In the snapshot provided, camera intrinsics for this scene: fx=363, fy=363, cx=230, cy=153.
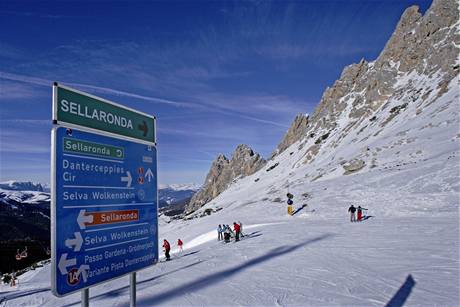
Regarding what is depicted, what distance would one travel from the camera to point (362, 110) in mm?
98562

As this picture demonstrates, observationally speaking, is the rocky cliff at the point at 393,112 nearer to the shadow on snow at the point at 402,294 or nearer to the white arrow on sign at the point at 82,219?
the shadow on snow at the point at 402,294

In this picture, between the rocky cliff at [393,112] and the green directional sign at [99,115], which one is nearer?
the green directional sign at [99,115]

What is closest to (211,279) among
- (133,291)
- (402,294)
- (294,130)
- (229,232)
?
(402,294)

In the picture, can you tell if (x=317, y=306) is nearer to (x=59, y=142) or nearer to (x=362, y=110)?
(x=59, y=142)

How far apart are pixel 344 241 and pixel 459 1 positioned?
96.6 m

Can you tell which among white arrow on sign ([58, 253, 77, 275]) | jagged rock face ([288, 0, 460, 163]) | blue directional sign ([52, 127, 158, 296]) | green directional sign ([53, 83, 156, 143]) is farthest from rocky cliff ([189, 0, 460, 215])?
white arrow on sign ([58, 253, 77, 275])

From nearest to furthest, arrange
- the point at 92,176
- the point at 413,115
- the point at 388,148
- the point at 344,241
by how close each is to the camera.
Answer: the point at 92,176 → the point at 344,241 → the point at 388,148 → the point at 413,115

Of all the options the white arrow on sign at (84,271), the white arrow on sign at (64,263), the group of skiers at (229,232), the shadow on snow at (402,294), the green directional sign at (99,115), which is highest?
the green directional sign at (99,115)

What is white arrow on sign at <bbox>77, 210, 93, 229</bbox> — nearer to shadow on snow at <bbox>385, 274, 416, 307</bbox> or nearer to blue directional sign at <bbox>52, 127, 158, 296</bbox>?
blue directional sign at <bbox>52, 127, 158, 296</bbox>

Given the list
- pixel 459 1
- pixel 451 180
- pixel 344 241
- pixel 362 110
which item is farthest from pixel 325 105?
pixel 344 241

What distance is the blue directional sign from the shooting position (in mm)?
3721

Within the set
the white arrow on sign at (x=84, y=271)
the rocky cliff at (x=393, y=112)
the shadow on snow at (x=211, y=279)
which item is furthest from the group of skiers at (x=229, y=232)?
the white arrow on sign at (x=84, y=271)

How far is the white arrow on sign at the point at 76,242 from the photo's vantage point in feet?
12.4

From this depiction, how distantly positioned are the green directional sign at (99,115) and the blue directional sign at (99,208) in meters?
0.12
